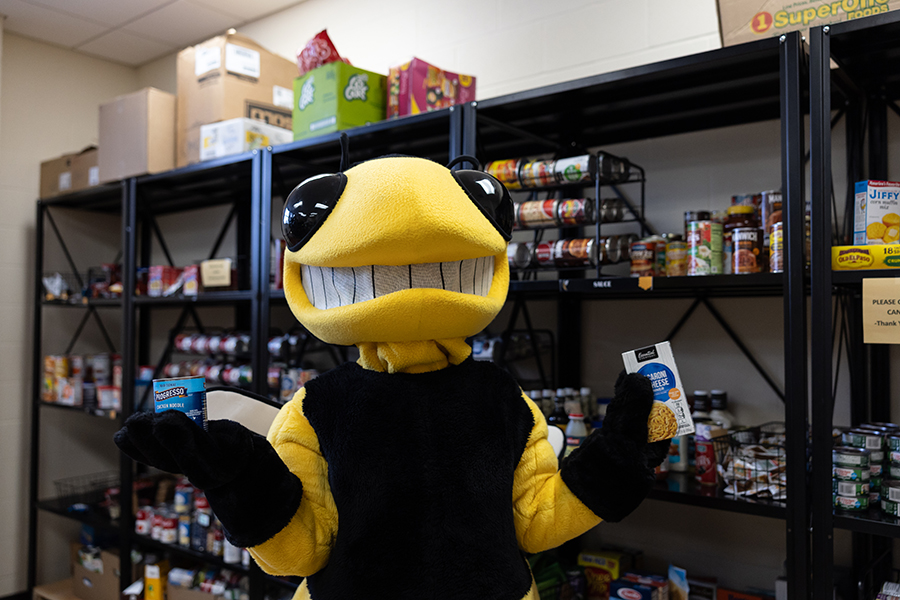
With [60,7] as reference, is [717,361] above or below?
below

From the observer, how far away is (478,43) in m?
2.61

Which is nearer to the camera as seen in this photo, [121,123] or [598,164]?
[598,164]

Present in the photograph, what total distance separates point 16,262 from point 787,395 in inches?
142

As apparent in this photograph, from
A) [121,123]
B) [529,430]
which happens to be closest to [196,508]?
[121,123]

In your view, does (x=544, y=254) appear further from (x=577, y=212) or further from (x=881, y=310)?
(x=881, y=310)

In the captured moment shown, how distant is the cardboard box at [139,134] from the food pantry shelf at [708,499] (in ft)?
7.62

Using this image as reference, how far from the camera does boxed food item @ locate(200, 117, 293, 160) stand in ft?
8.21

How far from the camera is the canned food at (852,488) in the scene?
1413 millimetres

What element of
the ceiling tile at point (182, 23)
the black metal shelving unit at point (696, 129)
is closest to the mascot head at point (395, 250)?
the black metal shelving unit at point (696, 129)

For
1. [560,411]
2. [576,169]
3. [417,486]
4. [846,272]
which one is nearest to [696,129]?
[576,169]

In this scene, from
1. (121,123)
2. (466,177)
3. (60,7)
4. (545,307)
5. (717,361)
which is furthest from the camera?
(60,7)

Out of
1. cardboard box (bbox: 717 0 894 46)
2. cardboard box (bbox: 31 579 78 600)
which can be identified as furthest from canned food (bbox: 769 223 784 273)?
cardboard box (bbox: 31 579 78 600)

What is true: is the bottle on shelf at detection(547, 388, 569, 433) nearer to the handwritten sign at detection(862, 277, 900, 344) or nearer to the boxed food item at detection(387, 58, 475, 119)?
the handwritten sign at detection(862, 277, 900, 344)

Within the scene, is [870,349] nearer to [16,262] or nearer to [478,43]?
[478,43]
